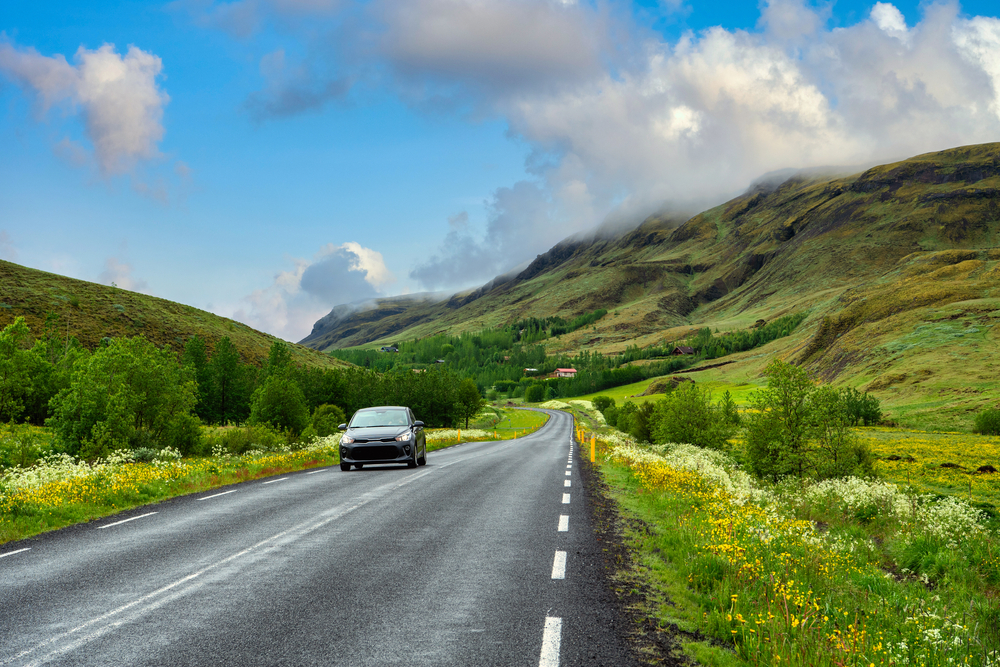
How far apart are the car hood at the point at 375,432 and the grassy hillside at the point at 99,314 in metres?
71.3

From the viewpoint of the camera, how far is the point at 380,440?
19.8 metres

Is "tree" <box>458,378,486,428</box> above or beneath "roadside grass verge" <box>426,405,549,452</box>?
above

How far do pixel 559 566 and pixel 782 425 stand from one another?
76.1ft

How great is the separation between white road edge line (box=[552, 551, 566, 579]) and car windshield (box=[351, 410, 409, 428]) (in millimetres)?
13467

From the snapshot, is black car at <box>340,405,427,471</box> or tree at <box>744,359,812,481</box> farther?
tree at <box>744,359,812,481</box>

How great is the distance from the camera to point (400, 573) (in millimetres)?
7430

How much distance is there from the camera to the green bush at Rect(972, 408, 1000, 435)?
59312mm

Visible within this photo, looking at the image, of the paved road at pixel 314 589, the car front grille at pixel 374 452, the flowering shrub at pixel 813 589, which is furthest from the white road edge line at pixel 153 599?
the car front grille at pixel 374 452

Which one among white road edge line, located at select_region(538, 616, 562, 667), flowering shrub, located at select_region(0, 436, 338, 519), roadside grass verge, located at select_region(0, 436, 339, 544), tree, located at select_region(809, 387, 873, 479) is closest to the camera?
white road edge line, located at select_region(538, 616, 562, 667)

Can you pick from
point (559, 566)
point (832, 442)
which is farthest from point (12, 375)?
point (832, 442)

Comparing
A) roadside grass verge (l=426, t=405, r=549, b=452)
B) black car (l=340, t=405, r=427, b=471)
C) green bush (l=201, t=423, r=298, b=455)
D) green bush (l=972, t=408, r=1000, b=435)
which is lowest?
roadside grass verge (l=426, t=405, r=549, b=452)

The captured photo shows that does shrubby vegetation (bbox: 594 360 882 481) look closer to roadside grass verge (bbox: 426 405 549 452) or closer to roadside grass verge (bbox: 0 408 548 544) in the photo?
roadside grass verge (bbox: 0 408 548 544)

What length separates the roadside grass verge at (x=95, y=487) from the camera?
35.8ft

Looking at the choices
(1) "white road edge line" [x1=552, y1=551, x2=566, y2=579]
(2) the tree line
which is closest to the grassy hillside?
(2) the tree line
